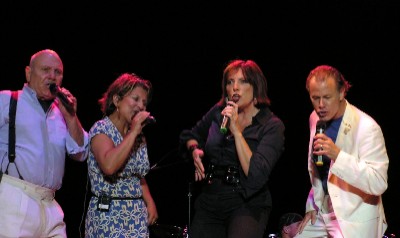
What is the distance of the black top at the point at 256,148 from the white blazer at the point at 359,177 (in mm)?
399

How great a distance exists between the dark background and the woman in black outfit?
6.99ft

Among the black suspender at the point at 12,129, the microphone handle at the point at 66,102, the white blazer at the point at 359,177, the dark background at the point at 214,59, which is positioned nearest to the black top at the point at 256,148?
the white blazer at the point at 359,177

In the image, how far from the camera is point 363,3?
6.26 metres

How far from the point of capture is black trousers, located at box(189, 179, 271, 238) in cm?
381

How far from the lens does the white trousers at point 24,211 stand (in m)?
3.92

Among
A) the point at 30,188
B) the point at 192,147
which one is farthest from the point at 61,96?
the point at 192,147

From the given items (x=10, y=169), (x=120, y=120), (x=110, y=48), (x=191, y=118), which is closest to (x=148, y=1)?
(x=110, y=48)

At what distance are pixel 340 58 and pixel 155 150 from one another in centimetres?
211

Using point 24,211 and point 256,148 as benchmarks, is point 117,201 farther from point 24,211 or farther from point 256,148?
point 256,148

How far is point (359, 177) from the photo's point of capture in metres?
3.76

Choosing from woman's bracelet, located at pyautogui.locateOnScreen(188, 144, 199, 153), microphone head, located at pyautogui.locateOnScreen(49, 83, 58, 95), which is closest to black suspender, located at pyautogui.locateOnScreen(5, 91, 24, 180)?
microphone head, located at pyautogui.locateOnScreen(49, 83, 58, 95)

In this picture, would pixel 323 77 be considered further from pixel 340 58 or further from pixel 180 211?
pixel 180 211

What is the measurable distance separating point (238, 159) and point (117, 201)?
82 centimetres

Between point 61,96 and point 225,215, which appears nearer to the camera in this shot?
point 225,215
